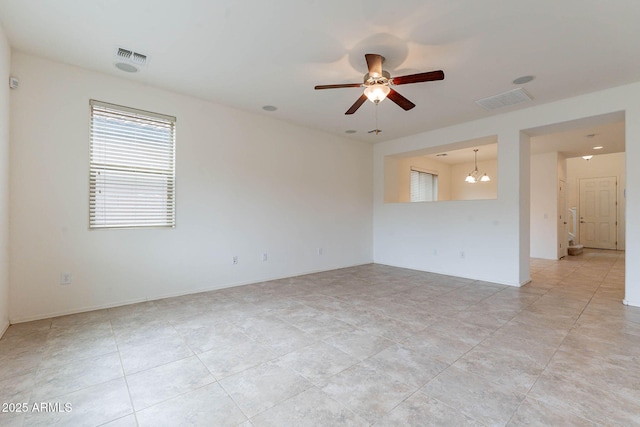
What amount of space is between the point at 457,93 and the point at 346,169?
2.68 meters

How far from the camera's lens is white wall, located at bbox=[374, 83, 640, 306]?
141 inches

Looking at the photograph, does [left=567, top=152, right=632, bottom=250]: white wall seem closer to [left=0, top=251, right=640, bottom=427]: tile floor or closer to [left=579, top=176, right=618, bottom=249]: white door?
[left=579, top=176, right=618, bottom=249]: white door

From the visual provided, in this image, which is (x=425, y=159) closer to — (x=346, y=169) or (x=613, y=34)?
(x=346, y=169)

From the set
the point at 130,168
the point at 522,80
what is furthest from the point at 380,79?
the point at 130,168

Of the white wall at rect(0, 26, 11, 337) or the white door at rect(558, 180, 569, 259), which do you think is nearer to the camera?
the white wall at rect(0, 26, 11, 337)

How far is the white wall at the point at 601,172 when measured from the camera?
8500 mm

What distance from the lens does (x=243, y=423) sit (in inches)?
60.9

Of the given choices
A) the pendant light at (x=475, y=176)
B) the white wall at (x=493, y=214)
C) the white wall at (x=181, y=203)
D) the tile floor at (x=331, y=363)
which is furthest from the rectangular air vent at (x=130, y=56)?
the pendant light at (x=475, y=176)

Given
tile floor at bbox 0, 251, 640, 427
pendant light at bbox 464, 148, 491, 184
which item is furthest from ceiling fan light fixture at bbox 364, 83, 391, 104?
pendant light at bbox 464, 148, 491, 184

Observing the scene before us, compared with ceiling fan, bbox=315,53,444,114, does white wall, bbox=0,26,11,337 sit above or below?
below

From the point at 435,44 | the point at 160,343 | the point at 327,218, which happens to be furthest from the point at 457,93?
the point at 160,343

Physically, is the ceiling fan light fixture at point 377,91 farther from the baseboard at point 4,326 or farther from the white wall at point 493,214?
the baseboard at point 4,326

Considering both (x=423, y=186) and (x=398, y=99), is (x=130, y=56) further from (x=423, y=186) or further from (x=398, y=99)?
(x=423, y=186)

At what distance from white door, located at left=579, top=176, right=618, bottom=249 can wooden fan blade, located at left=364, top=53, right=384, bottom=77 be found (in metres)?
10.2
